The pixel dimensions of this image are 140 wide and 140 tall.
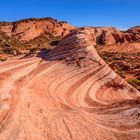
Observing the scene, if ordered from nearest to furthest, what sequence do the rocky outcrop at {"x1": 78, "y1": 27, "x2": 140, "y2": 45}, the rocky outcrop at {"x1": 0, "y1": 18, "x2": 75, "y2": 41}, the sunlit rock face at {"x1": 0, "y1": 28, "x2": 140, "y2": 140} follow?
the sunlit rock face at {"x1": 0, "y1": 28, "x2": 140, "y2": 140} < the rocky outcrop at {"x1": 78, "y1": 27, "x2": 140, "y2": 45} < the rocky outcrop at {"x1": 0, "y1": 18, "x2": 75, "y2": 41}

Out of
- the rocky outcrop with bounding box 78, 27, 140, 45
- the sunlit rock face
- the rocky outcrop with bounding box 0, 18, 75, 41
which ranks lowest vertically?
the rocky outcrop with bounding box 78, 27, 140, 45

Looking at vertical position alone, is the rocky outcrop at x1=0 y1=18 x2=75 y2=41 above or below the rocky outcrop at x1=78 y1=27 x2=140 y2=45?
above

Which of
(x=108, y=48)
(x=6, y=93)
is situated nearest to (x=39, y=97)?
(x=6, y=93)

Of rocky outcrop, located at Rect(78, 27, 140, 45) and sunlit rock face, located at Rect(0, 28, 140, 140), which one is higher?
sunlit rock face, located at Rect(0, 28, 140, 140)

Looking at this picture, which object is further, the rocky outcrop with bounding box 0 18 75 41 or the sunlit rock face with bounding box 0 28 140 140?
the rocky outcrop with bounding box 0 18 75 41

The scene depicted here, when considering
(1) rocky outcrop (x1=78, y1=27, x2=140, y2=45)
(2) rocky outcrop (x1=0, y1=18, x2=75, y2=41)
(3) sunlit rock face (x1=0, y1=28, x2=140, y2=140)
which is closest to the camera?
(3) sunlit rock face (x1=0, y1=28, x2=140, y2=140)

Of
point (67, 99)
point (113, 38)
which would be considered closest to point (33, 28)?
point (113, 38)

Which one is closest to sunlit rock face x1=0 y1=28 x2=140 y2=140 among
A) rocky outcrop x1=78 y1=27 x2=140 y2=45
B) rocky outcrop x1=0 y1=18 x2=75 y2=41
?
rocky outcrop x1=78 y1=27 x2=140 y2=45

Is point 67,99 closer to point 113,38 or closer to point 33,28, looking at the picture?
point 113,38

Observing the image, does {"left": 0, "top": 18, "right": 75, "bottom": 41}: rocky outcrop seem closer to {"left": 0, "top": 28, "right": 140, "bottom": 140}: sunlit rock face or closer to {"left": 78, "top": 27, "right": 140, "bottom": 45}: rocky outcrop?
{"left": 78, "top": 27, "right": 140, "bottom": 45}: rocky outcrop
